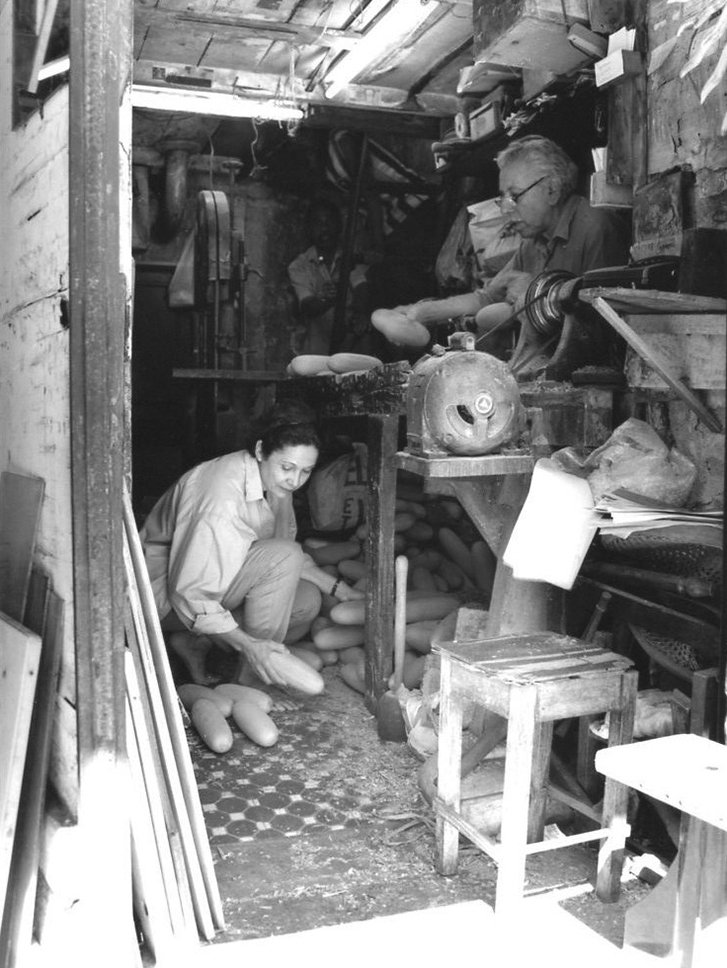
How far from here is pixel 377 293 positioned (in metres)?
8.71

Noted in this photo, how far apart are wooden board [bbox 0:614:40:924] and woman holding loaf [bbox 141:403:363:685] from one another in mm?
2230

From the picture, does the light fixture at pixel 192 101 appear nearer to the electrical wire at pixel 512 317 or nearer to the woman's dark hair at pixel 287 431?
the woman's dark hair at pixel 287 431

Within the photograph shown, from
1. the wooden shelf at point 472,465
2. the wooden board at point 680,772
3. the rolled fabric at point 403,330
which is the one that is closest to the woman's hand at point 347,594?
the rolled fabric at point 403,330

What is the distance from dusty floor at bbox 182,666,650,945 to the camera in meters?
3.32

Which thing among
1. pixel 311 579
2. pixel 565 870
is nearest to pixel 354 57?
pixel 311 579

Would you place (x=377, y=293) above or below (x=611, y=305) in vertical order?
above

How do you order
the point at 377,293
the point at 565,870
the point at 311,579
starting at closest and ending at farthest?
the point at 565,870, the point at 311,579, the point at 377,293

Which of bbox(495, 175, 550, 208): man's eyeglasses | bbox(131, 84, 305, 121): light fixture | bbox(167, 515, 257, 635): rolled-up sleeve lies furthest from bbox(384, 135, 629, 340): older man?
bbox(131, 84, 305, 121): light fixture

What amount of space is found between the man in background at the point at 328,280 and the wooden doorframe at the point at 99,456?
6207 mm

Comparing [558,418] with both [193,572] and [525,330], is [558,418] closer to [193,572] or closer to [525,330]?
[525,330]

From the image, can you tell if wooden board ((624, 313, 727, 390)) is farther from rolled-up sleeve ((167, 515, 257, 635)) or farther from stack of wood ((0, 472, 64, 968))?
rolled-up sleeve ((167, 515, 257, 635))

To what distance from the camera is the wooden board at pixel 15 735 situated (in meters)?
2.69

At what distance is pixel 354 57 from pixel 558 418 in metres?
3.38

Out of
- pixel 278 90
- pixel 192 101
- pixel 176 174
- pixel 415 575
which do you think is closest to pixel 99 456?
pixel 415 575
